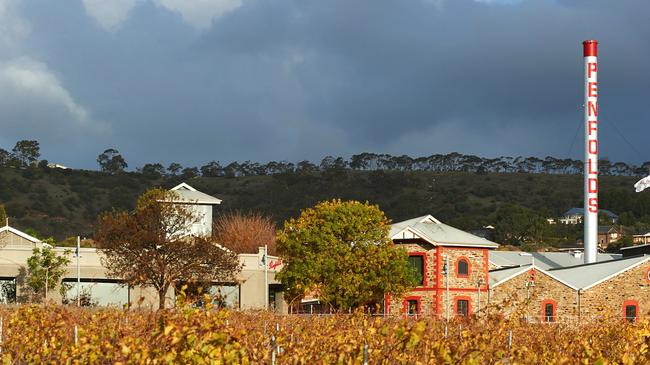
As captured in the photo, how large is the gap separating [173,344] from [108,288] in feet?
180

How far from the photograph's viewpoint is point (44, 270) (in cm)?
6262

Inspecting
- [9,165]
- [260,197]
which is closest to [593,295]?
[260,197]

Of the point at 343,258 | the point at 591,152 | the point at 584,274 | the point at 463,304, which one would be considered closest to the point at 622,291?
the point at 584,274

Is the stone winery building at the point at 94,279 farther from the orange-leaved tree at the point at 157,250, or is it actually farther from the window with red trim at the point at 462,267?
the window with red trim at the point at 462,267

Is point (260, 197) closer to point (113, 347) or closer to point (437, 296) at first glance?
point (437, 296)

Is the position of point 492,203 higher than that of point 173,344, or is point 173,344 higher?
point 492,203

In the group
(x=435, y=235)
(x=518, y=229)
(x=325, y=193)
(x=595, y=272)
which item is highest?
(x=325, y=193)

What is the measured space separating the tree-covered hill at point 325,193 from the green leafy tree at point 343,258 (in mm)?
70969

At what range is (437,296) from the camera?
58.2 m

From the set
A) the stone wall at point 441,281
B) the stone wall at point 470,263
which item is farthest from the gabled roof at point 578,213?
the stone wall at point 441,281

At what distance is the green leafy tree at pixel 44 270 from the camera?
6234cm

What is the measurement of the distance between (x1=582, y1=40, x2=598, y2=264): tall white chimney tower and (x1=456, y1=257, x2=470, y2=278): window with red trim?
16983 millimetres

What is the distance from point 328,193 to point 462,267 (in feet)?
347

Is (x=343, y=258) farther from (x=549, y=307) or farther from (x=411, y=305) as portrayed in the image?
(x=549, y=307)
